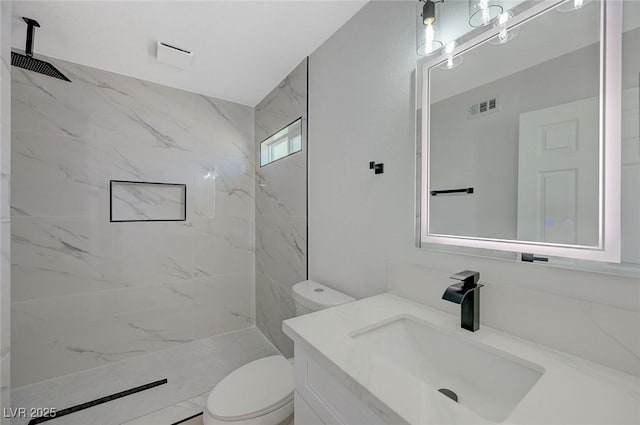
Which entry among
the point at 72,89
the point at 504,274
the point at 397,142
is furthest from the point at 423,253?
the point at 72,89

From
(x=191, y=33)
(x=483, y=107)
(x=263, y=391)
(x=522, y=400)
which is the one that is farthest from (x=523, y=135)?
(x=191, y=33)

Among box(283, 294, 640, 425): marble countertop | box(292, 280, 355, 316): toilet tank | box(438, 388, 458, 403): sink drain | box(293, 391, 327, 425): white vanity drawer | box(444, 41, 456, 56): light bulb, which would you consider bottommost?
box(293, 391, 327, 425): white vanity drawer

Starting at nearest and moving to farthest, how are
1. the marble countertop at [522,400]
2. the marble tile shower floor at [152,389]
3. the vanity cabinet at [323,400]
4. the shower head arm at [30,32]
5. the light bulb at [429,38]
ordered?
the marble countertop at [522,400] < the vanity cabinet at [323,400] < the light bulb at [429,38] < the shower head arm at [30,32] < the marble tile shower floor at [152,389]

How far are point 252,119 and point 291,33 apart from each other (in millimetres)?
1216

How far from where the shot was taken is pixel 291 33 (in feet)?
5.21

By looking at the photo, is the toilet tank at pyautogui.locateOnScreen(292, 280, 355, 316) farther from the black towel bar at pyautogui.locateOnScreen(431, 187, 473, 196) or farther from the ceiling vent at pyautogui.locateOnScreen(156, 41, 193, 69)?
the ceiling vent at pyautogui.locateOnScreen(156, 41, 193, 69)

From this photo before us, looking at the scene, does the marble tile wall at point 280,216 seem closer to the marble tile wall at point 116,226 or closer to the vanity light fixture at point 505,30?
the marble tile wall at point 116,226

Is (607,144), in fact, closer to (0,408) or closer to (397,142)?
Result: (397,142)

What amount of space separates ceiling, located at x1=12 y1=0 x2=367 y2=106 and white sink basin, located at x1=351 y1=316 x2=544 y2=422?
1.52 metres

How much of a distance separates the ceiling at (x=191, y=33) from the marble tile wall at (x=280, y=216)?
10.3 inches

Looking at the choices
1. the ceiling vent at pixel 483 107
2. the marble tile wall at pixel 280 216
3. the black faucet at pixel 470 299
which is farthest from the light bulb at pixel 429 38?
the marble tile wall at pixel 280 216

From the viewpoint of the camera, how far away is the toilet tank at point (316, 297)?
4.38 feet

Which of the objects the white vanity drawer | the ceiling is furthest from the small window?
the white vanity drawer

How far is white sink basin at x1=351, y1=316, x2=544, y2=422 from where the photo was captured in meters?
0.68
